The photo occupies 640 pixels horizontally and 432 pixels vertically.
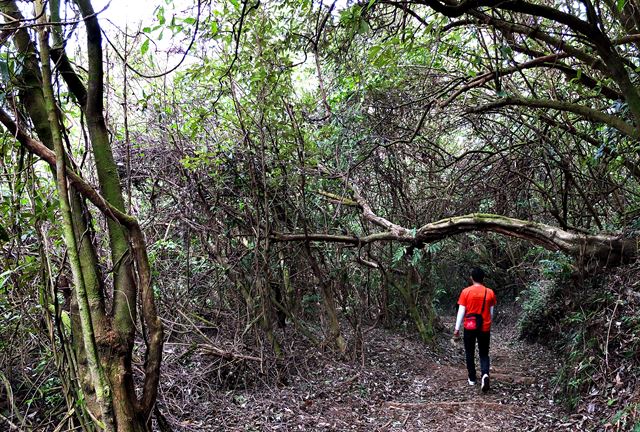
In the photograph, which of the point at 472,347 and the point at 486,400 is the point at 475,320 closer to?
the point at 472,347

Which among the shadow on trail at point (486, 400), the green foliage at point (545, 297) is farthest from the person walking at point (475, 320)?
the green foliage at point (545, 297)

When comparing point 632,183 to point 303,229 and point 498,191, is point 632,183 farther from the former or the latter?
point 303,229

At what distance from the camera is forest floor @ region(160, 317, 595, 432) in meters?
4.49

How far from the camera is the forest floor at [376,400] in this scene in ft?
14.7

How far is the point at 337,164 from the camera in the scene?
6.30 m

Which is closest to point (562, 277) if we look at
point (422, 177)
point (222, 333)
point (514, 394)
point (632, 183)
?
point (632, 183)

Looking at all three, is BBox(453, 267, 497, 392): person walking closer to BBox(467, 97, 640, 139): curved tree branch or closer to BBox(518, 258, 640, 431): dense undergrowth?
BBox(518, 258, 640, 431): dense undergrowth

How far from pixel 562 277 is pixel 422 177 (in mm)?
2807

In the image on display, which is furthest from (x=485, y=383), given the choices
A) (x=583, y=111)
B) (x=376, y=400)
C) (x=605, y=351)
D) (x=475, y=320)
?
(x=583, y=111)

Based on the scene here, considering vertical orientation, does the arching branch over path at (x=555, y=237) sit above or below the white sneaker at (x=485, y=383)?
above

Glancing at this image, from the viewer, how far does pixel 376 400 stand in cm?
555

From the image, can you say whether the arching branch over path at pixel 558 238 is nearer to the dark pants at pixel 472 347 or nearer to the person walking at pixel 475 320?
the person walking at pixel 475 320

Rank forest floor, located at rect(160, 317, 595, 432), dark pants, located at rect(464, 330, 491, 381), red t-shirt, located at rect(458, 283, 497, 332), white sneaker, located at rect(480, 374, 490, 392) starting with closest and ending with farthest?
forest floor, located at rect(160, 317, 595, 432) < white sneaker, located at rect(480, 374, 490, 392) < dark pants, located at rect(464, 330, 491, 381) < red t-shirt, located at rect(458, 283, 497, 332)

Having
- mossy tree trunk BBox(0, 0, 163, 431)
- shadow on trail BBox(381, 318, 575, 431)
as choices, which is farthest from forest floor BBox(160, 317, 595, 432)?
mossy tree trunk BBox(0, 0, 163, 431)
